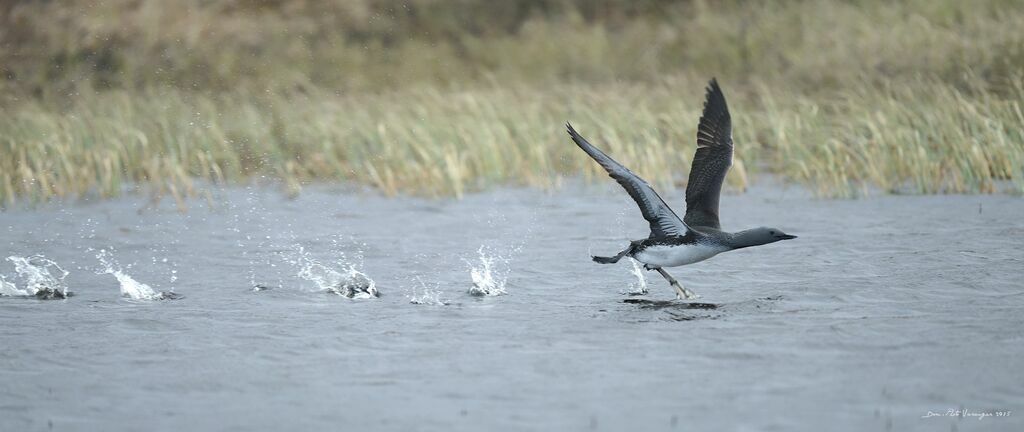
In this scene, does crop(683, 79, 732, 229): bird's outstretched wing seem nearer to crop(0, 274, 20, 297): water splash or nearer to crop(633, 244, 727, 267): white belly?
crop(633, 244, 727, 267): white belly

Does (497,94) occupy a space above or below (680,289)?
above

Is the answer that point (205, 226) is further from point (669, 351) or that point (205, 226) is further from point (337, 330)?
point (669, 351)

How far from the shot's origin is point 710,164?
891cm

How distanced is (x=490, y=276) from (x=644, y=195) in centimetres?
176

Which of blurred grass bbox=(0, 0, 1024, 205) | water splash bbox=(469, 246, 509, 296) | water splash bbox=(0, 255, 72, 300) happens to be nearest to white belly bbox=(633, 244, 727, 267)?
water splash bbox=(469, 246, 509, 296)

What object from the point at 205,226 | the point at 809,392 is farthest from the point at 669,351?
the point at 205,226

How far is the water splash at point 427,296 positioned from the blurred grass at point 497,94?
5004 millimetres

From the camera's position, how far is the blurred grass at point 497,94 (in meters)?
13.8

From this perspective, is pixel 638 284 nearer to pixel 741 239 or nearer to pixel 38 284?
pixel 741 239

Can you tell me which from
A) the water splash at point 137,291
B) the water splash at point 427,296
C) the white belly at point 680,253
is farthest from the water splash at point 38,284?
the white belly at point 680,253

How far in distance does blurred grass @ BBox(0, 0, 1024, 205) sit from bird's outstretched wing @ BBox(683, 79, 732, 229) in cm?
431

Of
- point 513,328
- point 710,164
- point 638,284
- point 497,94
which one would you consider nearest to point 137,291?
point 513,328

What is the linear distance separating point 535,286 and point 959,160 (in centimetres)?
562

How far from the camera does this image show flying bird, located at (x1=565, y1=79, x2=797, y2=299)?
25.4 feet
